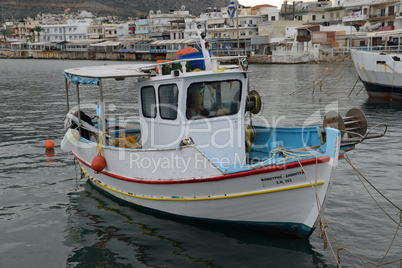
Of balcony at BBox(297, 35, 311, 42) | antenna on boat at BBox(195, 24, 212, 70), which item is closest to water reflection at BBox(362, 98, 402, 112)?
antenna on boat at BBox(195, 24, 212, 70)

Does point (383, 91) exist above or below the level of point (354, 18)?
below

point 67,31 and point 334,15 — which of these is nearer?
point 334,15

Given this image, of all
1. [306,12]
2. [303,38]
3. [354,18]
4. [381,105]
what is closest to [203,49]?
[381,105]

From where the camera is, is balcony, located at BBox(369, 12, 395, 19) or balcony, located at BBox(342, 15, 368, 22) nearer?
balcony, located at BBox(369, 12, 395, 19)

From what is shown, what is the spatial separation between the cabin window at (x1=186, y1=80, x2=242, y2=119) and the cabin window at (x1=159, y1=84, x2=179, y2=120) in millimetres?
349

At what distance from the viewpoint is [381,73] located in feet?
107

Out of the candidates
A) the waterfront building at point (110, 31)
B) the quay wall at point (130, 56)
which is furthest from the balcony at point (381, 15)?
the waterfront building at point (110, 31)

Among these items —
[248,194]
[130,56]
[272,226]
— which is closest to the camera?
[248,194]

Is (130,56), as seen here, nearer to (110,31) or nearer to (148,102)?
(110,31)

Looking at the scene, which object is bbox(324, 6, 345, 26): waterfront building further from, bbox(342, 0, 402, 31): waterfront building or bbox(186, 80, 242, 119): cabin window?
bbox(186, 80, 242, 119): cabin window

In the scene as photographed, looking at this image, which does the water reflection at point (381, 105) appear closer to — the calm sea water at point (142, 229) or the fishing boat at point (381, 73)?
the fishing boat at point (381, 73)

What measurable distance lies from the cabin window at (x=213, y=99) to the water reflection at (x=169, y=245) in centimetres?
268

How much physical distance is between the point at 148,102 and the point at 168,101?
903mm

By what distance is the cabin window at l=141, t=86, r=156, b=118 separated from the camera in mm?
10617
